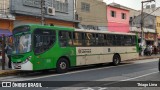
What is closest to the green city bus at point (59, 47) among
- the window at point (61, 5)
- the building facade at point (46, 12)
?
the building facade at point (46, 12)

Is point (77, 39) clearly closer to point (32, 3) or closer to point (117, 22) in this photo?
point (32, 3)

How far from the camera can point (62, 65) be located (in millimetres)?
16203

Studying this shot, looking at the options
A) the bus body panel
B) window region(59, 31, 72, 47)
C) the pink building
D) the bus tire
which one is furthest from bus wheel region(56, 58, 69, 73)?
the pink building

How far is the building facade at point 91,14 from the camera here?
110 ft

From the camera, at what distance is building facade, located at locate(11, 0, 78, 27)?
2508cm

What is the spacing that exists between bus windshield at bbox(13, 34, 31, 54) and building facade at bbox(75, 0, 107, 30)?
17.6 m

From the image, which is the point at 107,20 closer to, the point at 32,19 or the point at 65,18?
the point at 65,18

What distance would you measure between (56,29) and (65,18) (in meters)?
14.5

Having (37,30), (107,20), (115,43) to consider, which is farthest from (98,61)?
(107,20)

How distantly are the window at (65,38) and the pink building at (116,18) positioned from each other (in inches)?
867

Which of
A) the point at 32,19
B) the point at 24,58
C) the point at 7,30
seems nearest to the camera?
the point at 24,58

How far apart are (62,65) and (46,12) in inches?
483

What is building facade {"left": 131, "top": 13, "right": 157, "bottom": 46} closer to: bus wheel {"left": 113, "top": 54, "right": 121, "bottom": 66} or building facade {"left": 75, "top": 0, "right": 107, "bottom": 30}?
building facade {"left": 75, "top": 0, "right": 107, "bottom": 30}

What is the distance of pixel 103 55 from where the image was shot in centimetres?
1950
